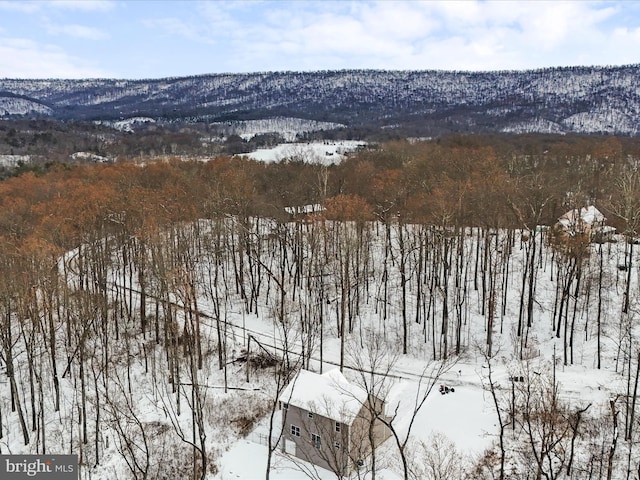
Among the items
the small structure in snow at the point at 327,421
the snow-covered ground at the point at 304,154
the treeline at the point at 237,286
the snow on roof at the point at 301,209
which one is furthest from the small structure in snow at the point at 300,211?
the small structure in snow at the point at 327,421

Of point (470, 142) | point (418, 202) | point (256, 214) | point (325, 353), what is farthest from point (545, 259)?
point (470, 142)

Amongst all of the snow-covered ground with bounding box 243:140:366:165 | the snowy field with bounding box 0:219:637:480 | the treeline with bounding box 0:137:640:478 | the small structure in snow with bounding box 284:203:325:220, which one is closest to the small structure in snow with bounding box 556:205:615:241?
the treeline with bounding box 0:137:640:478

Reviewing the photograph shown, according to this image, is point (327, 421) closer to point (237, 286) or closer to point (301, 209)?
point (237, 286)

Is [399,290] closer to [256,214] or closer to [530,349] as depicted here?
[530,349]

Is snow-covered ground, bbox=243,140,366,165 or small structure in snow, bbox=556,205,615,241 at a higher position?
snow-covered ground, bbox=243,140,366,165

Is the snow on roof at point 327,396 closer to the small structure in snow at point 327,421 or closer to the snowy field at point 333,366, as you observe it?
the small structure in snow at point 327,421

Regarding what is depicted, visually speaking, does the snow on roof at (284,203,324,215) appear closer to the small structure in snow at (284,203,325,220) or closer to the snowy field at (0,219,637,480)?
the small structure in snow at (284,203,325,220)

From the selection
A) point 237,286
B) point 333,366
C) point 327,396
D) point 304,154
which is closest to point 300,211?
point 237,286
